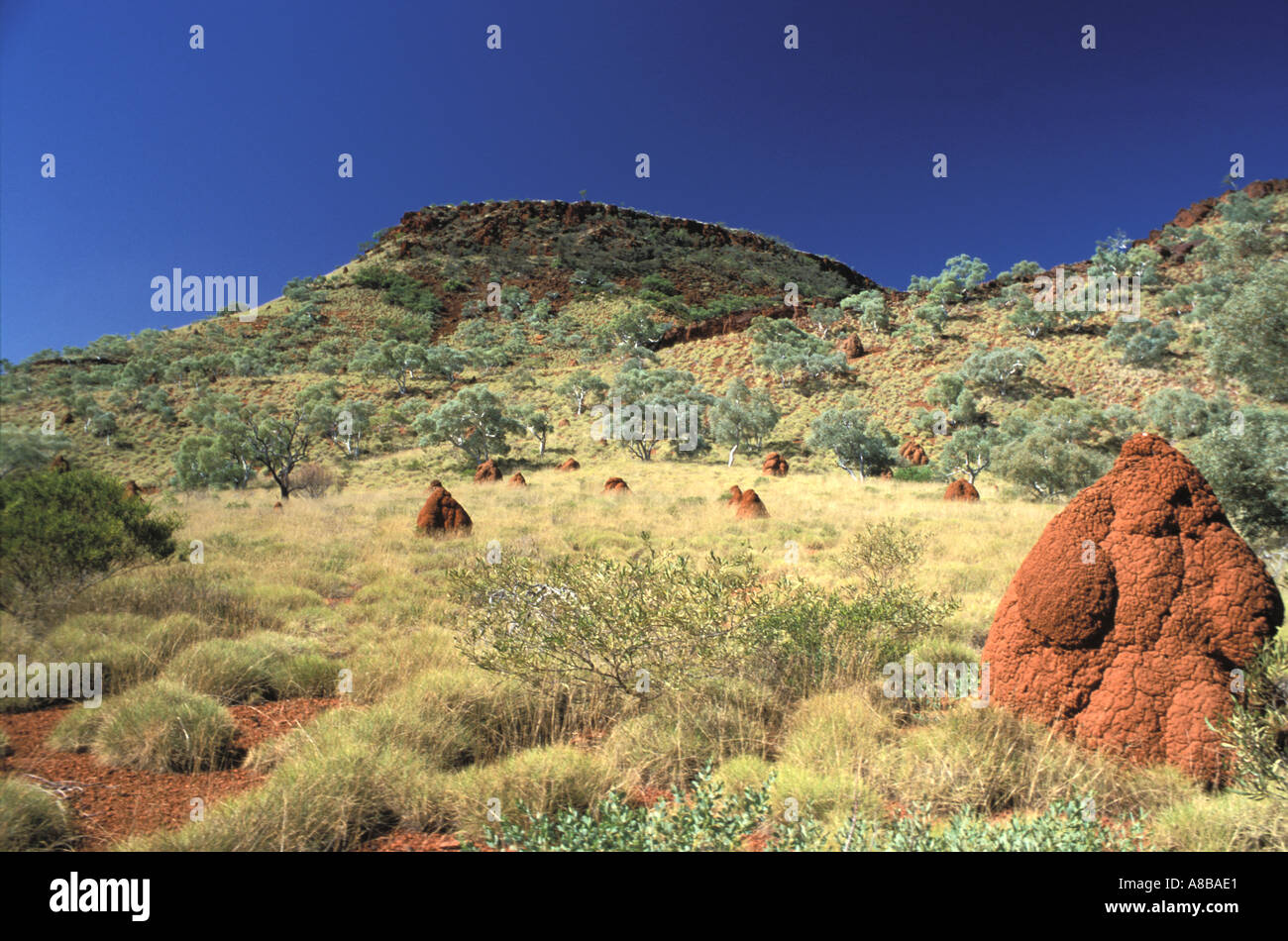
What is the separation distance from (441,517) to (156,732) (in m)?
8.63

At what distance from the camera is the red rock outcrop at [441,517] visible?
39.1 feet

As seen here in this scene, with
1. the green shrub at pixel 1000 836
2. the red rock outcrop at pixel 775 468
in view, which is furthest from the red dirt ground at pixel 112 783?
the red rock outcrop at pixel 775 468

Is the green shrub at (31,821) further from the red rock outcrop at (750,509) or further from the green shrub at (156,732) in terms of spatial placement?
the red rock outcrop at (750,509)

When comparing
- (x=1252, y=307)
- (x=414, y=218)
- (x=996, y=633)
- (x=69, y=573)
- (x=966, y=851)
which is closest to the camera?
(x=966, y=851)

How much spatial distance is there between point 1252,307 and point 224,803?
16671mm

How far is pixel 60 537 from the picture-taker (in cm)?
552

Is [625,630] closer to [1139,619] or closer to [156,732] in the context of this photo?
[156,732]

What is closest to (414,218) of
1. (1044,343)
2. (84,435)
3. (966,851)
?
(84,435)

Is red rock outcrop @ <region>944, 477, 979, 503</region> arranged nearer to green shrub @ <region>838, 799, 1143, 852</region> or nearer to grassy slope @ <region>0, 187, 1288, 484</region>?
grassy slope @ <region>0, 187, 1288, 484</region>

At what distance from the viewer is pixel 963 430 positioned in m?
27.7

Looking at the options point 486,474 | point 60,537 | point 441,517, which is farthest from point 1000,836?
point 486,474

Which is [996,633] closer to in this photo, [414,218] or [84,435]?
[84,435]

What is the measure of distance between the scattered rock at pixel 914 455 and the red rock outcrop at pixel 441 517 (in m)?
27.8
